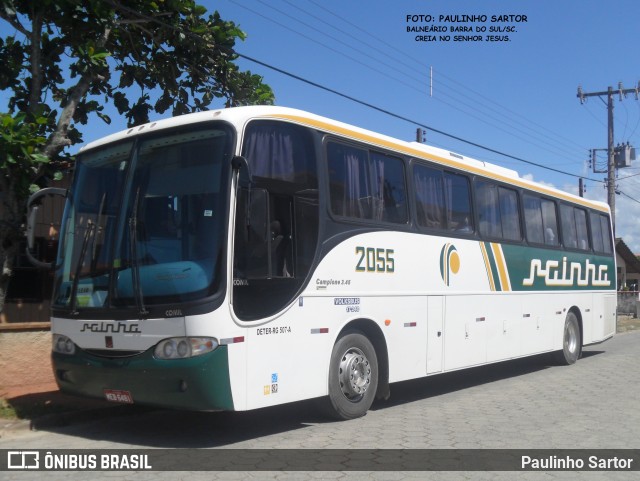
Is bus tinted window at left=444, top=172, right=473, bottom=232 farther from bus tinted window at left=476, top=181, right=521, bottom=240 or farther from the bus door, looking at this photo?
the bus door

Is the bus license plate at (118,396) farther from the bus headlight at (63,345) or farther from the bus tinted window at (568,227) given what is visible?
the bus tinted window at (568,227)

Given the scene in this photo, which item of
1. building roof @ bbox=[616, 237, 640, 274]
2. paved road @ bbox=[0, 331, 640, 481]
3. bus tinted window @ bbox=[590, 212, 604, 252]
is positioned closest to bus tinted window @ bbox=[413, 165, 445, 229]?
paved road @ bbox=[0, 331, 640, 481]

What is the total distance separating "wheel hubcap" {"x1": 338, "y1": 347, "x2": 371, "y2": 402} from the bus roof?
2689 mm

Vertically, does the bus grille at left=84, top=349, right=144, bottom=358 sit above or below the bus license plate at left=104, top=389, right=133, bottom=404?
above

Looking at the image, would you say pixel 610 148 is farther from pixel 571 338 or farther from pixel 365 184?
A: pixel 365 184

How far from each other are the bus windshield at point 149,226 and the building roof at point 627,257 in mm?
44248

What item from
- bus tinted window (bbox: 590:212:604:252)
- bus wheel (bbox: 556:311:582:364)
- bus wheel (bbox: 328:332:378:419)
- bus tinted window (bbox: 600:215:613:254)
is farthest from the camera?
bus tinted window (bbox: 600:215:613:254)

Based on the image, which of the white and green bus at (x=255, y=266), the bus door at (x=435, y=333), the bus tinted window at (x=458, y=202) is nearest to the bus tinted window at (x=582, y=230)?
the bus tinted window at (x=458, y=202)

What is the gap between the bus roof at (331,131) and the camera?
735 cm

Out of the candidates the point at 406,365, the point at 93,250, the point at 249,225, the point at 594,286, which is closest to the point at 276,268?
the point at 249,225

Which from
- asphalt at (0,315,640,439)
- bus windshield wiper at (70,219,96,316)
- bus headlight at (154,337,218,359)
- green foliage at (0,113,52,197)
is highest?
green foliage at (0,113,52,197)

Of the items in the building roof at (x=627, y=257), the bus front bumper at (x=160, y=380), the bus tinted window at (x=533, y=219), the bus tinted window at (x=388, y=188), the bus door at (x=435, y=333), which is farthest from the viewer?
the building roof at (x=627, y=257)

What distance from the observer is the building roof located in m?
47.9

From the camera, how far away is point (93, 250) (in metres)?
7.60
